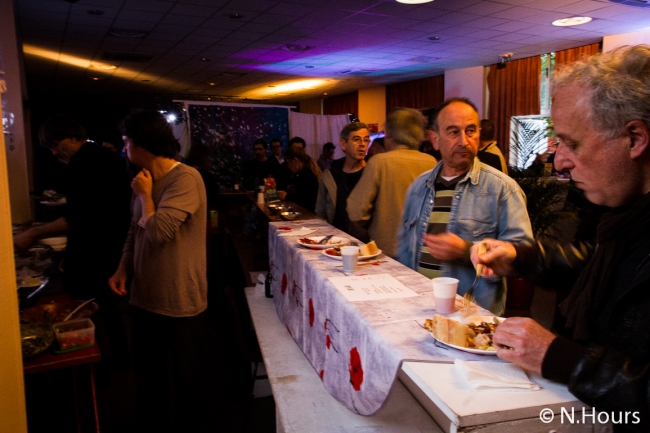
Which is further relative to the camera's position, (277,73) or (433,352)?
(277,73)

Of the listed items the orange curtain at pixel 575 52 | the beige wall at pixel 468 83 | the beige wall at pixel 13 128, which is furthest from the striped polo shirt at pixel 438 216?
the beige wall at pixel 468 83

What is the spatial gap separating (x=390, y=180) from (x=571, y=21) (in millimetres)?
5604

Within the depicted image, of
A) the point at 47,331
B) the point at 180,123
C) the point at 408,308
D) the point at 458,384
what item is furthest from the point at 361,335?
the point at 180,123

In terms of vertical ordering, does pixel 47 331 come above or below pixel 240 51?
below

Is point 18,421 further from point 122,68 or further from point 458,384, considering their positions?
point 122,68

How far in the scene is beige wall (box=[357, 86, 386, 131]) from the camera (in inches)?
535

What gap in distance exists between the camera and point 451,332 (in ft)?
3.79

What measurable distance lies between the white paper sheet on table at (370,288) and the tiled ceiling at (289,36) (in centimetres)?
495

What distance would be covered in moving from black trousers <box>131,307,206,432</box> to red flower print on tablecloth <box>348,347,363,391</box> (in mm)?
1218

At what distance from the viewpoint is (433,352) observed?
3.73ft

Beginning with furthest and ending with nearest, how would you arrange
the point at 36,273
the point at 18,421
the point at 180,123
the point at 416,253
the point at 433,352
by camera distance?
the point at 180,123 → the point at 36,273 → the point at 416,253 → the point at 18,421 → the point at 433,352

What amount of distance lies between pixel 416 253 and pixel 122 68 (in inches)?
393

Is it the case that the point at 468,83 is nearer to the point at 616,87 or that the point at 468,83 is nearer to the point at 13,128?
the point at 13,128

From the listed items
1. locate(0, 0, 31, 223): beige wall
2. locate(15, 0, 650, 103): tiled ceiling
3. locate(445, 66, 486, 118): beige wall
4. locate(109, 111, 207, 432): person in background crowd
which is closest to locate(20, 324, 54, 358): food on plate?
locate(109, 111, 207, 432): person in background crowd
